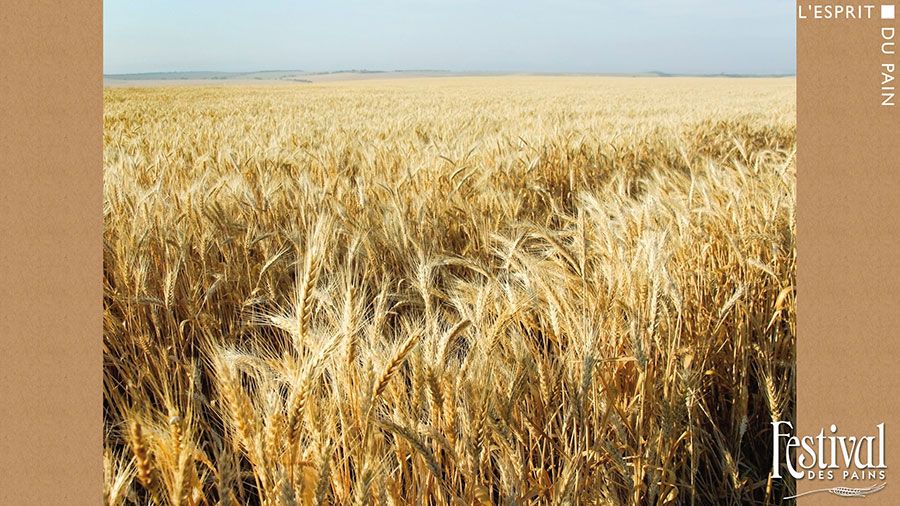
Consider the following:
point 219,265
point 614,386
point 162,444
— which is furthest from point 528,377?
point 219,265

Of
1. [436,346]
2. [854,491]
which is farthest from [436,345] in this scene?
[854,491]

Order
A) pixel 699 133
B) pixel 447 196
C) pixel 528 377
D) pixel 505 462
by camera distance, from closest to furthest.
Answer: pixel 505 462
pixel 528 377
pixel 447 196
pixel 699 133

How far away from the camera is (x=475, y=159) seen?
357 centimetres

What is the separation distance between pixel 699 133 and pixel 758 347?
5155 mm

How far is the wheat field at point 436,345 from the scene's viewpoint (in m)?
0.90

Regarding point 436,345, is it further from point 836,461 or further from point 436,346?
point 836,461

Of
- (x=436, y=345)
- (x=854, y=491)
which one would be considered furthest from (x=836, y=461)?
(x=436, y=345)

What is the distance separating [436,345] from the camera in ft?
3.69

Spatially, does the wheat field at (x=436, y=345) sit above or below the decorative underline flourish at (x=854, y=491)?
above

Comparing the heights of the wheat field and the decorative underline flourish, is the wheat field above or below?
above

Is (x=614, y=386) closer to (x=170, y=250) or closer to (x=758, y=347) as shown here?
(x=758, y=347)

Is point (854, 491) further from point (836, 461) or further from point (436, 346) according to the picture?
point (436, 346)

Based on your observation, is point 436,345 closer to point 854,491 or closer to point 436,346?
point 436,346

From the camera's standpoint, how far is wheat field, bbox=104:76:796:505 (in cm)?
90
